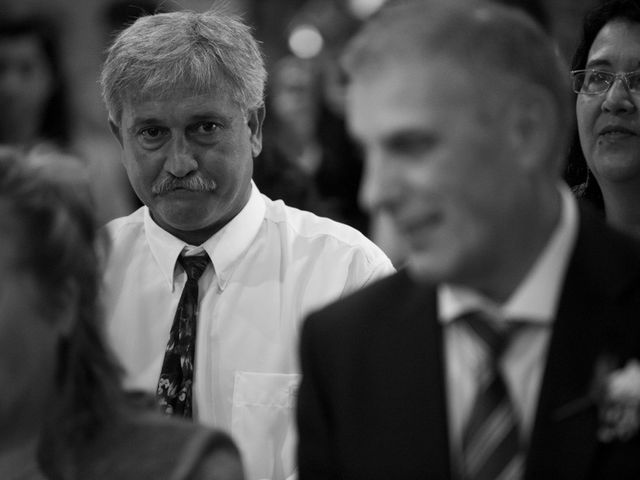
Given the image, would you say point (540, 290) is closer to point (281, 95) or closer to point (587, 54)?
point (587, 54)

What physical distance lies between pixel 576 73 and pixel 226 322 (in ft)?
4.36

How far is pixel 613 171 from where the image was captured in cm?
353

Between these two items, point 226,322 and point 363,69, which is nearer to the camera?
point 363,69

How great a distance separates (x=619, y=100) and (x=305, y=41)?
702 cm

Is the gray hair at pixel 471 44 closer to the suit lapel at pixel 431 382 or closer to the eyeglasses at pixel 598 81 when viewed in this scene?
the suit lapel at pixel 431 382

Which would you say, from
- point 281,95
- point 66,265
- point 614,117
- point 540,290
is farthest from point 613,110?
point 281,95

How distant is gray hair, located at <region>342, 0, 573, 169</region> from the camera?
2092 millimetres

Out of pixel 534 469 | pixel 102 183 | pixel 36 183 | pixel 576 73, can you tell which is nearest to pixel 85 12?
pixel 102 183

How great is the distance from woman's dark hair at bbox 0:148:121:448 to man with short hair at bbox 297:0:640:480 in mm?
538

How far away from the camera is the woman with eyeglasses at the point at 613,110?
3525mm

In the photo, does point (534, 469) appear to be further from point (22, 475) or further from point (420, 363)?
point (22, 475)

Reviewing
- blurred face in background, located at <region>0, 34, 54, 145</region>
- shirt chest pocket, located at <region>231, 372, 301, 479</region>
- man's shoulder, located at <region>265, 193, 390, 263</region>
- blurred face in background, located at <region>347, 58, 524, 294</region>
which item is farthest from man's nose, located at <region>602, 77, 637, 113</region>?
blurred face in background, located at <region>0, 34, 54, 145</region>

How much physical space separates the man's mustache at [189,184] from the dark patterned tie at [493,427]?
1.44 meters

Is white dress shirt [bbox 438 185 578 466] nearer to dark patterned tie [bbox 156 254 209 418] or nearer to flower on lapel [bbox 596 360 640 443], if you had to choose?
flower on lapel [bbox 596 360 640 443]
